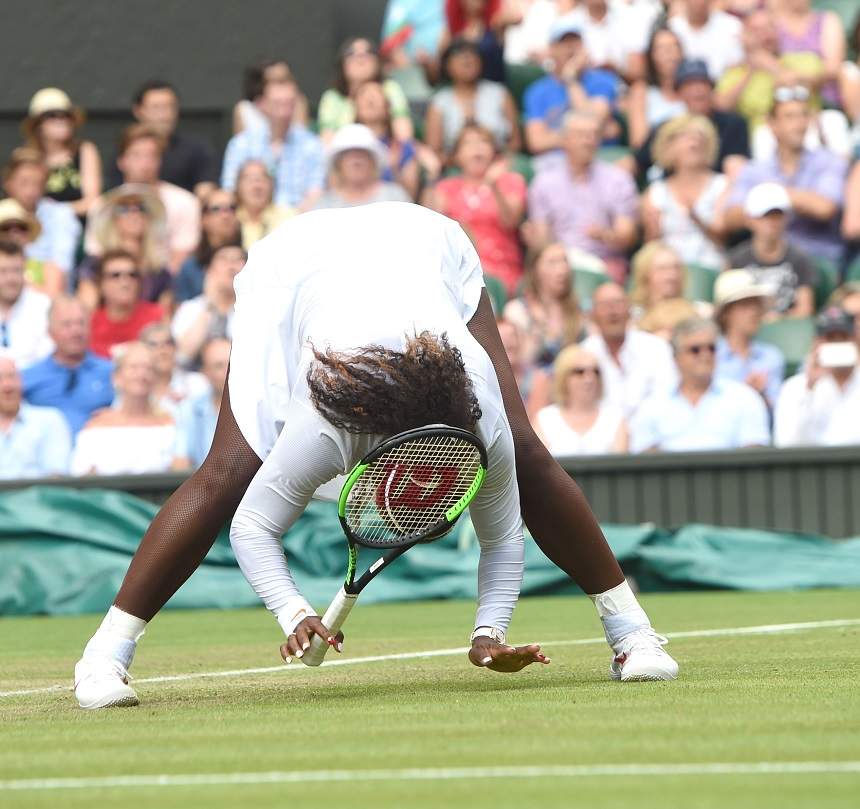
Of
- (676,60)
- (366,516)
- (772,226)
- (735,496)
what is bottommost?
(735,496)

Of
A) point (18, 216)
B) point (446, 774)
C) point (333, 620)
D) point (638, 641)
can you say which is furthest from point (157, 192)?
point (446, 774)

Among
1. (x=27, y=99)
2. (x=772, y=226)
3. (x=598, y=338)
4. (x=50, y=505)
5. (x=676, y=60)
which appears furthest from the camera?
(x=27, y=99)

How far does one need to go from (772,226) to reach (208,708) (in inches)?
362

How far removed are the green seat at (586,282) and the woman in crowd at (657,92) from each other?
1879 millimetres

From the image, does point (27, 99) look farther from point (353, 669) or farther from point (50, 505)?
point (353, 669)

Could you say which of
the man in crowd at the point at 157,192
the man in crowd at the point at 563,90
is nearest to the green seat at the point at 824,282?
the man in crowd at the point at 563,90

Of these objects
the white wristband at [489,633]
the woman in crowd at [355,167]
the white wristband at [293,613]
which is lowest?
the white wristband at [489,633]

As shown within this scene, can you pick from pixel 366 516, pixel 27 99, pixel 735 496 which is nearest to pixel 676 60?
pixel 735 496

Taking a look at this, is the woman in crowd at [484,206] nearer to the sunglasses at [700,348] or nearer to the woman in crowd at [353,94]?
the woman in crowd at [353,94]

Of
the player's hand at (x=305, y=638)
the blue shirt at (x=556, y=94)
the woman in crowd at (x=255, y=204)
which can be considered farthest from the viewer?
the blue shirt at (x=556, y=94)

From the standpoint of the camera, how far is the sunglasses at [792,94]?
46.4ft

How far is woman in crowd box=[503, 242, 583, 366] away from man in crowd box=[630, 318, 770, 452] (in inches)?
38.9

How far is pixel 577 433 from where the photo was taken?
39.6 feet

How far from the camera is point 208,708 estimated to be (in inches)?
201
